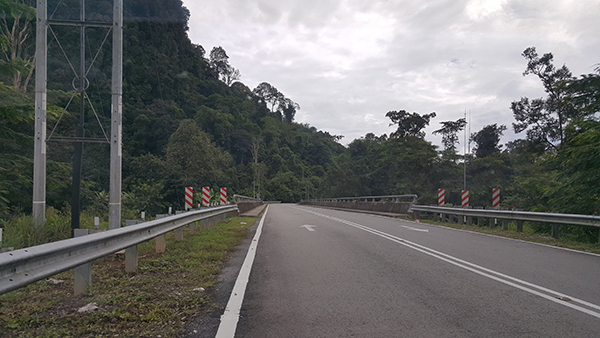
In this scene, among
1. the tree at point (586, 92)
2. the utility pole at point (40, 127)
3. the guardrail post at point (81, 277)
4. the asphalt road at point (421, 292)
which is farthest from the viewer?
the tree at point (586, 92)

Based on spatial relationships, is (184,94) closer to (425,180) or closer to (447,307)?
(425,180)

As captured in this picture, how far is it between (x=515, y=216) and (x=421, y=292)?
1047cm

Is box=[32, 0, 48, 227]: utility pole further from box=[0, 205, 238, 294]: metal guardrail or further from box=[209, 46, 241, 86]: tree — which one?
box=[209, 46, 241, 86]: tree

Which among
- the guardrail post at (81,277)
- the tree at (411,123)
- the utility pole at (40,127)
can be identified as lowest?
the guardrail post at (81,277)

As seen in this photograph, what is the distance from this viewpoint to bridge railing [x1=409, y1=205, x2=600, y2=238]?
11.9 m

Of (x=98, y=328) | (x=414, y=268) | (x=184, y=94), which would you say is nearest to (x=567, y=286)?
(x=414, y=268)

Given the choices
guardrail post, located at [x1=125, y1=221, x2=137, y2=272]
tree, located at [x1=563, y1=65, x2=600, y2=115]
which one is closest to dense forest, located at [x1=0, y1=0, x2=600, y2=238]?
tree, located at [x1=563, y1=65, x2=600, y2=115]

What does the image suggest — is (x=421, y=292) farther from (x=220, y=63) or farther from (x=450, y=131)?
(x=220, y=63)

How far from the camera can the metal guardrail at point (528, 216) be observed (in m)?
11.7

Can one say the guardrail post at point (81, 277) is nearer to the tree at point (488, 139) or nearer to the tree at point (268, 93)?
the tree at point (488, 139)

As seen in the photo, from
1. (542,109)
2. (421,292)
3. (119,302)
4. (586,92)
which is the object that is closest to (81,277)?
(119,302)

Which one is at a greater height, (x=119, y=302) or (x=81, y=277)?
(x=81, y=277)

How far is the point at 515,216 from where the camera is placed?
48.3 ft

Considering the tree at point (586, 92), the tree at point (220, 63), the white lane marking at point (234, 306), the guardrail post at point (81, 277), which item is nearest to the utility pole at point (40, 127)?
the white lane marking at point (234, 306)
